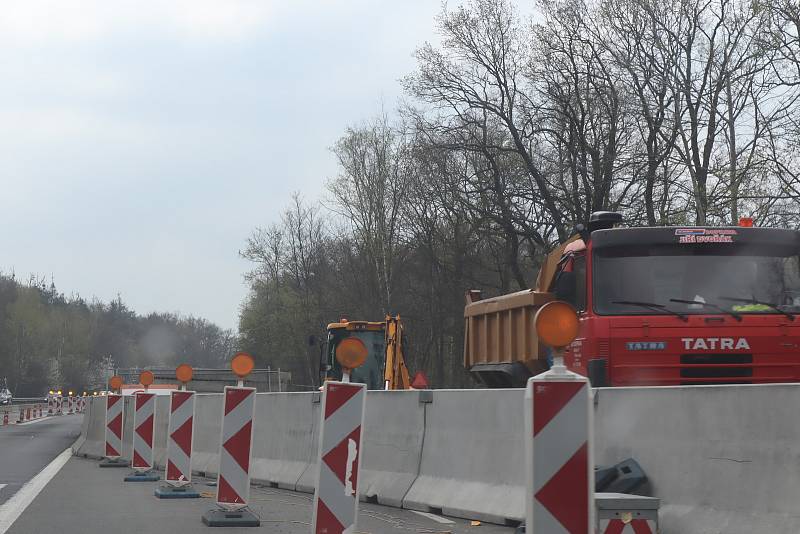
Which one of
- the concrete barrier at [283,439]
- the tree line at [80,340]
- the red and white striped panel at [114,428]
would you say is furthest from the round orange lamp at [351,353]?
the tree line at [80,340]

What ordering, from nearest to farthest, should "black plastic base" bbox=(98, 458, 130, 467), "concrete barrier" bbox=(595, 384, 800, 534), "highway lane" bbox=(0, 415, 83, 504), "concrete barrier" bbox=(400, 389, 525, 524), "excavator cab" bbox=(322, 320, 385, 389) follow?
"concrete barrier" bbox=(595, 384, 800, 534) < "concrete barrier" bbox=(400, 389, 525, 524) < "highway lane" bbox=(0, 415, 83, 504) < "black plastic base" bbox=(98, 458, 130, 467) < "excavator cab" bbox=(322, 320, 385, 389)

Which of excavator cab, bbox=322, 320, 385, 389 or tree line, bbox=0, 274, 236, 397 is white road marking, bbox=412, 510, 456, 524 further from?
tree line, bbox=0, 274, 236, 397

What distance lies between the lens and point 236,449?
1022 cm

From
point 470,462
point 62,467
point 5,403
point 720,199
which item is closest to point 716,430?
point 470,462

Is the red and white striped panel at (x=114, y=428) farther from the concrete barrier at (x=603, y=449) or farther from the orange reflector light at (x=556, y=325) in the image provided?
the orange reflector light at (x=556, y=325)

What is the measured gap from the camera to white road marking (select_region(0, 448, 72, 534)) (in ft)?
Answer: 33.7

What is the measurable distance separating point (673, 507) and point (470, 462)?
2973 millimetres

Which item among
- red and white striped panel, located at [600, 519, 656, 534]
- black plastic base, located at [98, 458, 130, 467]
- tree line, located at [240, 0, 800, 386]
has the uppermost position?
tree line, located at [240, 0, 800, 386]

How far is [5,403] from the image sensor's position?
92188 millimetres

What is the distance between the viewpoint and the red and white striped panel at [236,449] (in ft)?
33.0

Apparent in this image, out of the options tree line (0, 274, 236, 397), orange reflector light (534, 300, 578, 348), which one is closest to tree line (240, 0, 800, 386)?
orange reflector light (534, 300, 578, 348)

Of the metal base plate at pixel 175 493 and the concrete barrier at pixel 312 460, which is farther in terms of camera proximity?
the concrete barrier at pixel 312 460

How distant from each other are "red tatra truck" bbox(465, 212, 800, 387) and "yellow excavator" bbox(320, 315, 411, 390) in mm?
13573

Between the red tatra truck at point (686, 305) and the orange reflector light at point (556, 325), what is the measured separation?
6.23 metres
